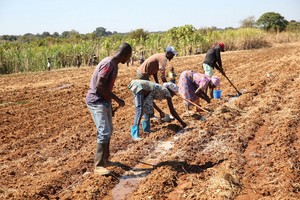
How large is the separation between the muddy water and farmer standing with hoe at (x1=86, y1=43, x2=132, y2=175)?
12.0 inches

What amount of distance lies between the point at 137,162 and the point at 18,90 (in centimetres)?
934

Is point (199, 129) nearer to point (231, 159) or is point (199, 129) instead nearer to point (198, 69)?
point (231, 159)

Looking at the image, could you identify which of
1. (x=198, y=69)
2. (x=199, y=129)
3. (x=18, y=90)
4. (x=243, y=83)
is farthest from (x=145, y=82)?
(x=198, y=69)

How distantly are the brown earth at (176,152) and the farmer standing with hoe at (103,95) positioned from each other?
42 cm

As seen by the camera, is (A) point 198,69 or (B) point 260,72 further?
(A) point 198,69

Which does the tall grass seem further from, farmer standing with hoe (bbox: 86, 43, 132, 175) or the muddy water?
farmer standing with hoe (bbox: 86, 43, 132, 175)

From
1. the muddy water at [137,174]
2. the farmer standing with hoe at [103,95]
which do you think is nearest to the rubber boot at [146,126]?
the muddy water at [137,174]

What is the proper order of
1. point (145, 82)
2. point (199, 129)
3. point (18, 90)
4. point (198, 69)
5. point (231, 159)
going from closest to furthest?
point (231, 159) < point (145, 82) < point (199, 129) < point (18, 90) < point (198, 69)

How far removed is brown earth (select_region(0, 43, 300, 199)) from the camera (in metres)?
4.62

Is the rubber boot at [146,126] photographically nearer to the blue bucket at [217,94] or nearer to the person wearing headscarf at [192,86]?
the person wearing headscarf at [192,86]

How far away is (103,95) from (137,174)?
1315 mm

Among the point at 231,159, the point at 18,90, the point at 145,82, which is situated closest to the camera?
the point at 231,159

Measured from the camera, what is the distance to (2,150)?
668 centimetres

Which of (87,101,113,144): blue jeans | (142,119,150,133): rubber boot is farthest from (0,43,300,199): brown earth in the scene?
(87,101,113,144): blue jeans
